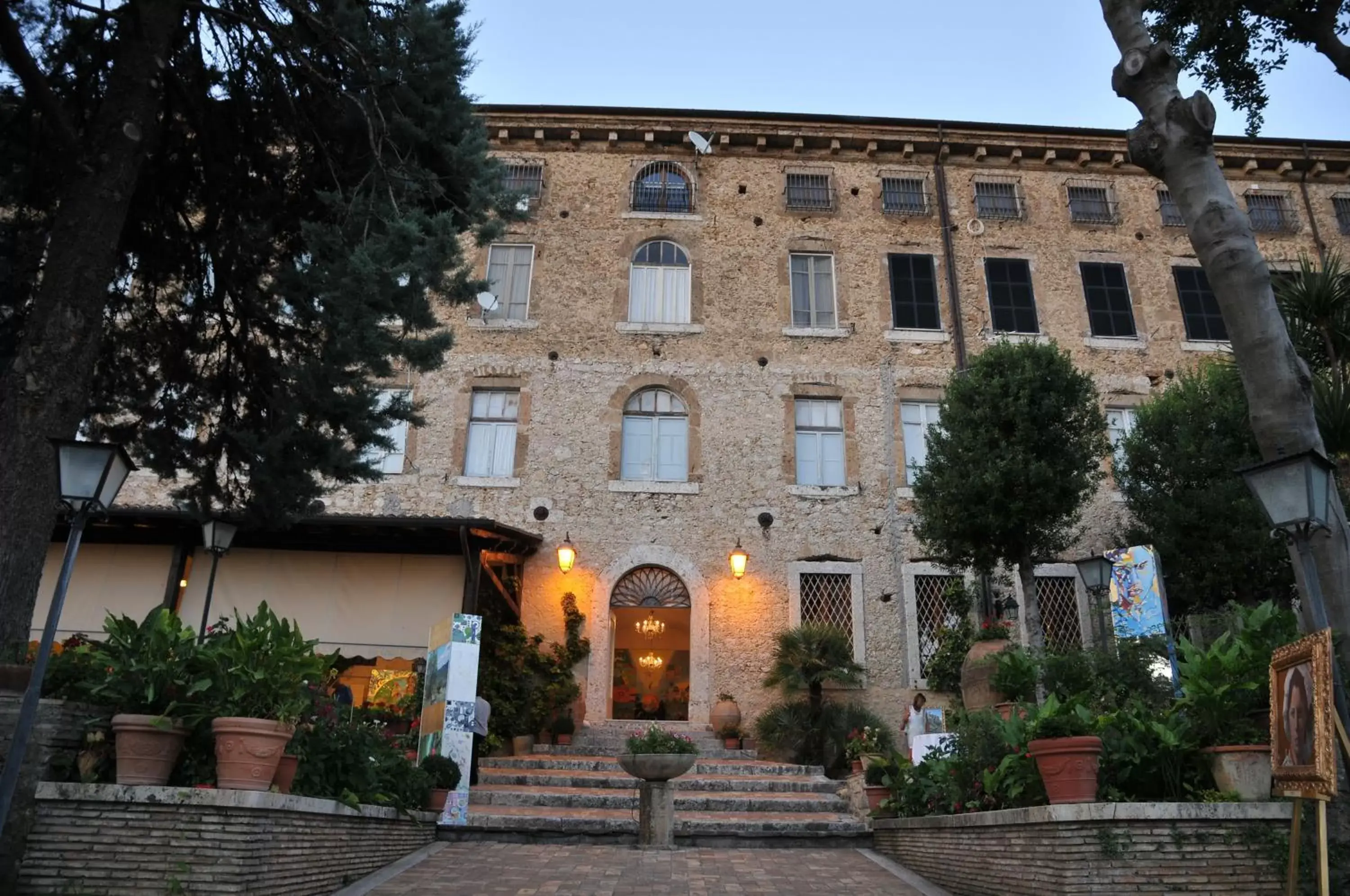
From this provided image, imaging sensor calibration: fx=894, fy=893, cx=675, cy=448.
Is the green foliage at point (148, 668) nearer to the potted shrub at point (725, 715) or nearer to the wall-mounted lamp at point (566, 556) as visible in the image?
the wall-mounted lamp at point (566, 556)

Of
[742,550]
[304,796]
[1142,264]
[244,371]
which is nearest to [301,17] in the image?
[244,371]

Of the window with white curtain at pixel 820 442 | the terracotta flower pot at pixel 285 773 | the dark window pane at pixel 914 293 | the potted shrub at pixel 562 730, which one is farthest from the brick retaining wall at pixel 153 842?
the dark window pane at pixel 914 293

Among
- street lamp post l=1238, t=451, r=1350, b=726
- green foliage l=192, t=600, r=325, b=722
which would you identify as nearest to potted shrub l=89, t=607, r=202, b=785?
green foliage l=192, t=600, r=325, b=722

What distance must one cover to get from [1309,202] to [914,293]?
327 inches

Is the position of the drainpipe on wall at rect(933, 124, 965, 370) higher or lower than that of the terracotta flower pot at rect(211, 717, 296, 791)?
higher

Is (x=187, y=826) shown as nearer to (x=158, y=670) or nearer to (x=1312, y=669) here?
(x=158, y=670)

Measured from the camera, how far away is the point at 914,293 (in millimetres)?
16109

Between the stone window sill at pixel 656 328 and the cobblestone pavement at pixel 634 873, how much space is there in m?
9.28

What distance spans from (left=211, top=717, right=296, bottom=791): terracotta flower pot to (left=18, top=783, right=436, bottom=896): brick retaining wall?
0.40ft

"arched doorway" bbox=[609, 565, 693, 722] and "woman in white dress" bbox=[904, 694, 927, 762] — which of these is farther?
"arched doorway" bbox=[609, 565, 693, 722]

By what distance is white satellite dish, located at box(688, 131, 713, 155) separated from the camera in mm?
16734

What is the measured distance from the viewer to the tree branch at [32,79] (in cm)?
623

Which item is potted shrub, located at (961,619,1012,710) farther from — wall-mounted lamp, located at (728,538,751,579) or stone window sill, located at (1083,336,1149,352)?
stone window sill, located at (1083,336,1149,352)

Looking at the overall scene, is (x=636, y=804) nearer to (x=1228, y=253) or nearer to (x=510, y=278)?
(x=1228, y=253)
